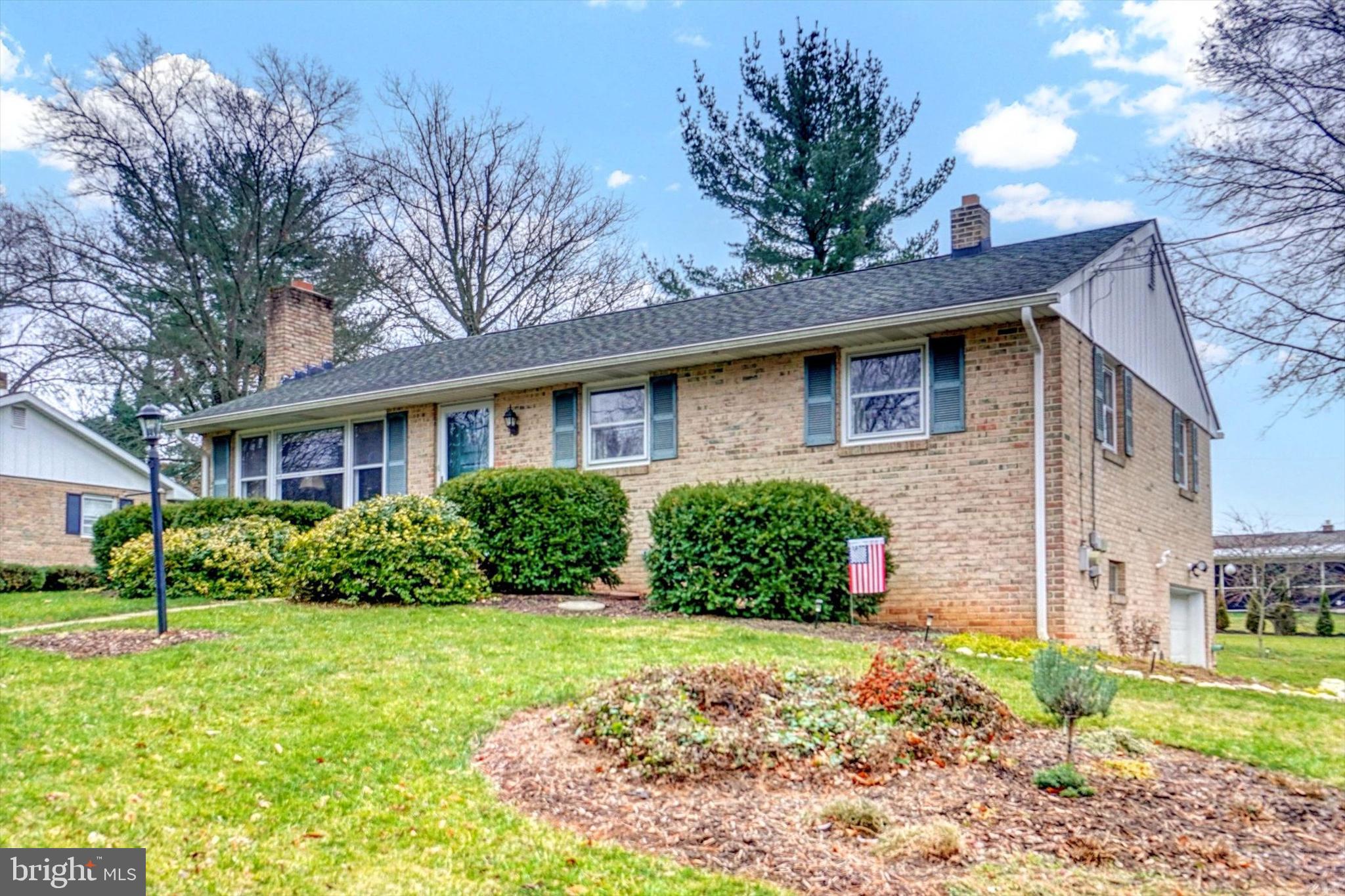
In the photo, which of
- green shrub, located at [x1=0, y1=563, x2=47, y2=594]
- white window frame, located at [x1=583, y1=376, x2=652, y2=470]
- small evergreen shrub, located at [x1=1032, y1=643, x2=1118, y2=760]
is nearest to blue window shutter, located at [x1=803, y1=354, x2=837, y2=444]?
white window frame, located at [x1=583, y1=376, x2=652, y2=470]

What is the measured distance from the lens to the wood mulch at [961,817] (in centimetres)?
394

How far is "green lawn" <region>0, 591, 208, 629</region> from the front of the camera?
11.2 meters

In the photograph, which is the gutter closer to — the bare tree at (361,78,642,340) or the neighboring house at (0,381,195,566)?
the neighboring house at (0,381,195,566)

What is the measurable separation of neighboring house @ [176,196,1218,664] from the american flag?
4.79ft

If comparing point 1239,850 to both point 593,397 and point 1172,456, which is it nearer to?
point 593,397

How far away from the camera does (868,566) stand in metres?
10.1

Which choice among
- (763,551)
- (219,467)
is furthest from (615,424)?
(219,467)

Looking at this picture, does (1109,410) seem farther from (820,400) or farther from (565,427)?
(565,427)

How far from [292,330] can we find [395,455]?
6.02 meters

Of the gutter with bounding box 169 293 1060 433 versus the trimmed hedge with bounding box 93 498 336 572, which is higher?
the gutter with bounding box 169 293 1060 433

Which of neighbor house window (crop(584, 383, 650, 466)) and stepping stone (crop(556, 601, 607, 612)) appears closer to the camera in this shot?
stepping stone (crop(556, 601, 607, 612))

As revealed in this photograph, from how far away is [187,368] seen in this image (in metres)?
26.7

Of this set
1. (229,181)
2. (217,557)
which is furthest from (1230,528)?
(229,181)

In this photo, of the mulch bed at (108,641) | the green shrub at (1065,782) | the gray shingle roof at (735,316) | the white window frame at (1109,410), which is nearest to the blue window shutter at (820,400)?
the gray shingle roof at (735,316)
